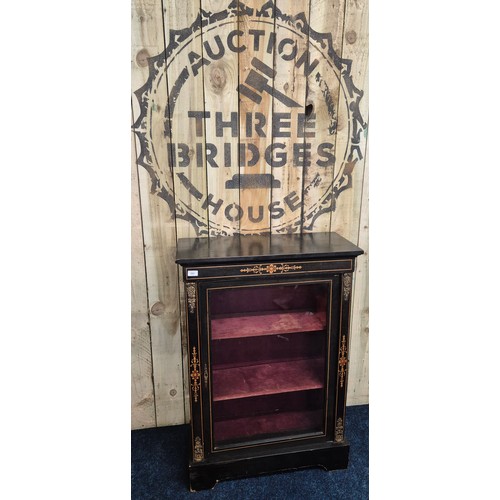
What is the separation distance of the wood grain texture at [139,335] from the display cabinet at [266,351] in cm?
28

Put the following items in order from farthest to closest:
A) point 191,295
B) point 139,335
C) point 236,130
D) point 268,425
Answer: point 139,335 → point 268,425 → point 236,130 → point 191,295

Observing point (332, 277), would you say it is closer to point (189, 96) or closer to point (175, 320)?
point (175, 320)

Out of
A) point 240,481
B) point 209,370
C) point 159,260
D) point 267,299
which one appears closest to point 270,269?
point 267,299

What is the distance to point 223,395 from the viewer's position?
1.73m

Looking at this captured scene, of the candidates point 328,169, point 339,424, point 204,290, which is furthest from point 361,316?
point 204,290

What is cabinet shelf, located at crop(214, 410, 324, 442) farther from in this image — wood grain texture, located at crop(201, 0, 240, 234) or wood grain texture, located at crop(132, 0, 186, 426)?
wood grain texture, located at crop(201, 0, 240, 234)

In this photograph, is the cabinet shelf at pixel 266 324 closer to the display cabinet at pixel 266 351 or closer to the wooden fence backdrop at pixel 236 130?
the display cabinet at pixel 266 351

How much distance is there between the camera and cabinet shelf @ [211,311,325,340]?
5.58ft

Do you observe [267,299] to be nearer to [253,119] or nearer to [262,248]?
[262,248]

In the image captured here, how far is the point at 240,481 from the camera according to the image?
1796mm

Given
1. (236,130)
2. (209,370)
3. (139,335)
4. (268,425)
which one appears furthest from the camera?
(139,335)

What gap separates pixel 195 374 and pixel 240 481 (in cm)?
61

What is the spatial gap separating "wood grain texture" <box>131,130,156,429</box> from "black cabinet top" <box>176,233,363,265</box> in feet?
0.76

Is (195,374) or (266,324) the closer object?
(195,374)
